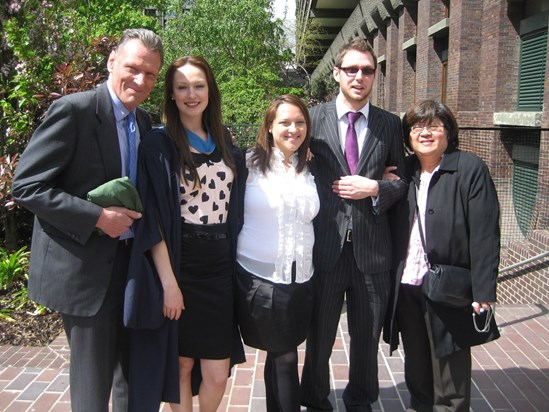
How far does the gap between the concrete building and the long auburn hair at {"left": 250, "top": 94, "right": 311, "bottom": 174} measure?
166 inches

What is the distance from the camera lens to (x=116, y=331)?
2.65 metres

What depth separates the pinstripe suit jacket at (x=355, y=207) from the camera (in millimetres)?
3021

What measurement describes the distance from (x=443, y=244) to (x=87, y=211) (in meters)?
1.86

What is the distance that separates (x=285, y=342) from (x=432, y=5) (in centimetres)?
1333

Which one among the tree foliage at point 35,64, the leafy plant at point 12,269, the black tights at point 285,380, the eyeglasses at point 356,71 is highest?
the tree foliage at point 35,64

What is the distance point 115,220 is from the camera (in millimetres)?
2373

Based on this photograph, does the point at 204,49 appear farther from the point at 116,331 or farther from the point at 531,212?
the point at 116,331

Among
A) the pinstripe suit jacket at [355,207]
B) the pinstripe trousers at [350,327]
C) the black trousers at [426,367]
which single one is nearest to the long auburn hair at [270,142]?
the pinstripe suit jacket at [355,207]

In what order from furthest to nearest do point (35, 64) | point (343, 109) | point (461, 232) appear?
point (35, 64) → point (343, 109) → point (461, 232)

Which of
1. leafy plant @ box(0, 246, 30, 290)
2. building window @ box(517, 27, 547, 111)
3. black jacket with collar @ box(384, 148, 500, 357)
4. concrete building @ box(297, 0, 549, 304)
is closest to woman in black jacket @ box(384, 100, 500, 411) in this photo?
black jacket with collar @ box(384, 148, 500, 357)

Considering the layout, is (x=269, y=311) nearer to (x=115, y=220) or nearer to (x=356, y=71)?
(x=115, y=220)

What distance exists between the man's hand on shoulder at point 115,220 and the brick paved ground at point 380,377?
1.78 m

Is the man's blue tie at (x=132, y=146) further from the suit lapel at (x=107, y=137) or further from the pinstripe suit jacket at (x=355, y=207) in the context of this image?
the pinstripe suit jacket at (x=355, y=207)

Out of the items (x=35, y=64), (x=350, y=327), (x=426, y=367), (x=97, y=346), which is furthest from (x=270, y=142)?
(x=35, y=64)
